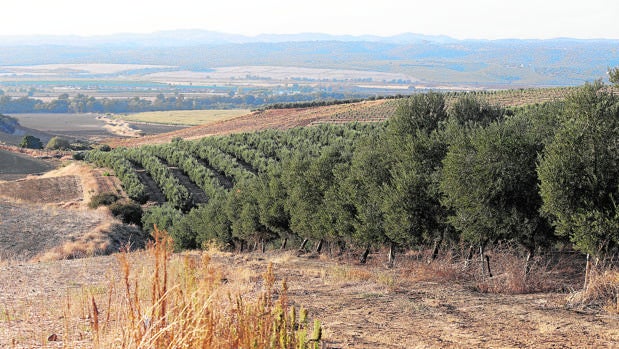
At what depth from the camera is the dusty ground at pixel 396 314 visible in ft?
29.9

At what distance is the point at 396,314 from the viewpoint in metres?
11.3

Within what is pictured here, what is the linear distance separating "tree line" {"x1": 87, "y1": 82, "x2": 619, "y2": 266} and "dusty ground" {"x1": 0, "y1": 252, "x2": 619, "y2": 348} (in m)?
3.61

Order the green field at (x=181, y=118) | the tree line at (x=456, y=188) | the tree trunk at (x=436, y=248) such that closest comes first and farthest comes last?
the tree line at (x=456, y=188), the tree trunk at (x=436, y=248), the green field at (x=181, y=118)

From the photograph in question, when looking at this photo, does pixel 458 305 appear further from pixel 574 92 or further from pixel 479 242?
pixel 574 92

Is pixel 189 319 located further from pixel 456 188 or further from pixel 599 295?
pixel 456 188

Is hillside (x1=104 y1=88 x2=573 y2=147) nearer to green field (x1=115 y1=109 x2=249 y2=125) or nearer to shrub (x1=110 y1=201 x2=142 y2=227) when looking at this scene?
shrub (x1=110 y1=201 x2=142 y2=227)

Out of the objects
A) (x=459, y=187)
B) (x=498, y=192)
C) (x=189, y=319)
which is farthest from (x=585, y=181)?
(x=189, y=319)

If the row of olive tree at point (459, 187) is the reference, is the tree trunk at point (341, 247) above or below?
below

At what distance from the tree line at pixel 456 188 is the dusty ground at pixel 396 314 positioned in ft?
11.8

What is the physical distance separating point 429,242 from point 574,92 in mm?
7382

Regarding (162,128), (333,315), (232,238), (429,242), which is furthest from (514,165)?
(162,128)

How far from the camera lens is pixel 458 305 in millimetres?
12578

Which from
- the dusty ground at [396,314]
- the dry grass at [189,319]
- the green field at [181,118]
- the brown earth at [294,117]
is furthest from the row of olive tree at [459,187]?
the green field at [181,118]

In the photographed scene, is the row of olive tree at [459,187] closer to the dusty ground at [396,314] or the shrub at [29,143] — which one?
the dusty ground at [396,314]
